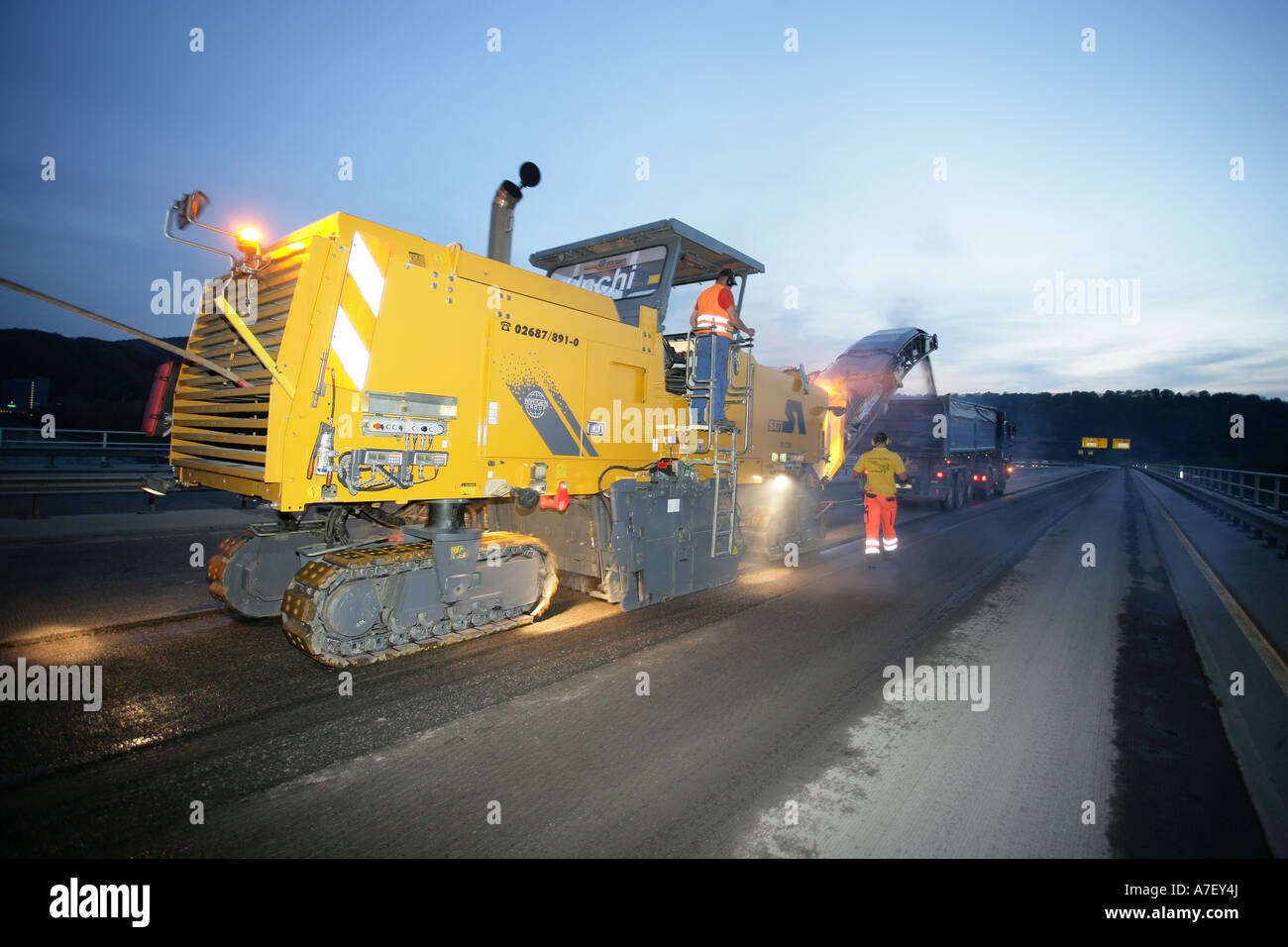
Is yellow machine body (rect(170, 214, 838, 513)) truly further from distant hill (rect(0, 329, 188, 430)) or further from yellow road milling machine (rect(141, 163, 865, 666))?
distant hill (rect(0, 329, 188, 430))

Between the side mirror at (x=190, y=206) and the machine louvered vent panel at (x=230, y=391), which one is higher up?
the side mirror at (x=190, y=206)

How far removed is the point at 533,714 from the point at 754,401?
17.5ft

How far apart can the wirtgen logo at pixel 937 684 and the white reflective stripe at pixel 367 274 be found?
419 centimetres

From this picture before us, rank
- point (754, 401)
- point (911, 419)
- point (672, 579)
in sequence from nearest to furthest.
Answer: point (672, 579)
point (754, 401)
point (911, 419)

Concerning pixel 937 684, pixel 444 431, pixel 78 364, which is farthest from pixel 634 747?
pixel 78 364

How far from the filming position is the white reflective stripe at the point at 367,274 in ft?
12.8

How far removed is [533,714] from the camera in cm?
369

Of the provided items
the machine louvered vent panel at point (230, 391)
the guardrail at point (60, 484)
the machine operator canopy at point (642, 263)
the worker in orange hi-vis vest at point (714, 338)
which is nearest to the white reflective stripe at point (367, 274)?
the machine louvered vent panel at point (230, 391)
